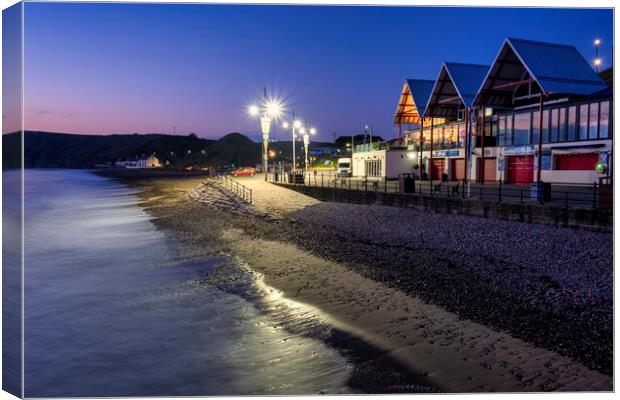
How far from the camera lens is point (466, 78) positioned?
37781mm

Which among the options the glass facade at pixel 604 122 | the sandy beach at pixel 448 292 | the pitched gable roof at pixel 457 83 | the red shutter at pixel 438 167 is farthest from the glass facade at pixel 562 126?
the red shutter at pixel 438 167

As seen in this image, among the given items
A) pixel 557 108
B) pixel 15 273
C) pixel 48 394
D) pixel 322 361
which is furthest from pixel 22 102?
pixel 557 108

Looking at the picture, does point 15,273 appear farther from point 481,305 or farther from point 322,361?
point 481,305

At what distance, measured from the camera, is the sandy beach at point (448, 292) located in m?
7.94

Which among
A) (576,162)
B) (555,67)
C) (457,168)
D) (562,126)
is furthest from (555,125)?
(457,168)

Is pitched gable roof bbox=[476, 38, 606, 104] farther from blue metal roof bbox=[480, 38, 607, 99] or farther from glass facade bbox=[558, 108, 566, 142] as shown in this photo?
glass facade bbox=[558, 108, 566, 142]

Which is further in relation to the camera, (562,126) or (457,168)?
(457,168)

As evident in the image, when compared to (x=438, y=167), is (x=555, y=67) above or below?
above

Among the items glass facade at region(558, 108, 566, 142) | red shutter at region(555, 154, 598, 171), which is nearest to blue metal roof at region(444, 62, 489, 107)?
glass facade at region(558, 108, 566, 142)

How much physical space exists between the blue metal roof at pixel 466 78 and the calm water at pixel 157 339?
91.4 ft

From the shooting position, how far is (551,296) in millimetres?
11352

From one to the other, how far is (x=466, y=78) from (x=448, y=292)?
99.2 ft

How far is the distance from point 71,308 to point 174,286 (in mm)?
2876

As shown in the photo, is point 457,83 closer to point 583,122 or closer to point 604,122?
point 583,122
